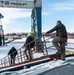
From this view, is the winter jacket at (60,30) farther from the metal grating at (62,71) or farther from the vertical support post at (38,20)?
the vertical support post at (38,20)

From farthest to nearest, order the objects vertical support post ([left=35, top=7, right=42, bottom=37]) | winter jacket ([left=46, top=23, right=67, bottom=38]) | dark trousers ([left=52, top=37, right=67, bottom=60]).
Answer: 1. vertical support post ([left=35, top=7, right=42, bottom=37])
2. dark trousers ([left=52, top=37, right=67, bottom=60])
3. winter jacket ([left=46, top=23, right=67, bottom=38])

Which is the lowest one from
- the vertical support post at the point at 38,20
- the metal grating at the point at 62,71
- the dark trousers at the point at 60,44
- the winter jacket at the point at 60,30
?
the metal grating at the point at 62,71

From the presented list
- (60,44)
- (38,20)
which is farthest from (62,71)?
(38,20)

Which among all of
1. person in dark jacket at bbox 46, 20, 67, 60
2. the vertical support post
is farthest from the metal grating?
the vertical support post

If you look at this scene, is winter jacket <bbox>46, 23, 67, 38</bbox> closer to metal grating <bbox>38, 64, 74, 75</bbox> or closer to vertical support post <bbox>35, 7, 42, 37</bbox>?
metal grating <bbox>38, 64, 74, 75</bbox>

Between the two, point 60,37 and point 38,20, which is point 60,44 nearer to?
point 60,37

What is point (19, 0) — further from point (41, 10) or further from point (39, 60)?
point (39, 60)

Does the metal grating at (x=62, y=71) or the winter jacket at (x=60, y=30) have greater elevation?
the winter jacket at (x=60, y=30)

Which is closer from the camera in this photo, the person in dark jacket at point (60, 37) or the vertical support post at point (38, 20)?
the person in dark jacket at point (60, 37)

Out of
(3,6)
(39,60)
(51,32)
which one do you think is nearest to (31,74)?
(51,32)

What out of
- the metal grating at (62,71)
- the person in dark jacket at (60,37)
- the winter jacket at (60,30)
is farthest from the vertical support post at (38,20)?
the metal grating at (62,71)

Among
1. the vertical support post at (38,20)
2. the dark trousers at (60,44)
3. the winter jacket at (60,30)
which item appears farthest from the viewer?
the vertical support post at (38,20)

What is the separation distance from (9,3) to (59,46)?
17.2 meters

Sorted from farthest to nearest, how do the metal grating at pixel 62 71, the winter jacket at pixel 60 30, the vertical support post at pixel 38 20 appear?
the vertical support post at pixel 38 20 < the winter jacket at pixel 60 30 < the metal grating at pixel 62 71
